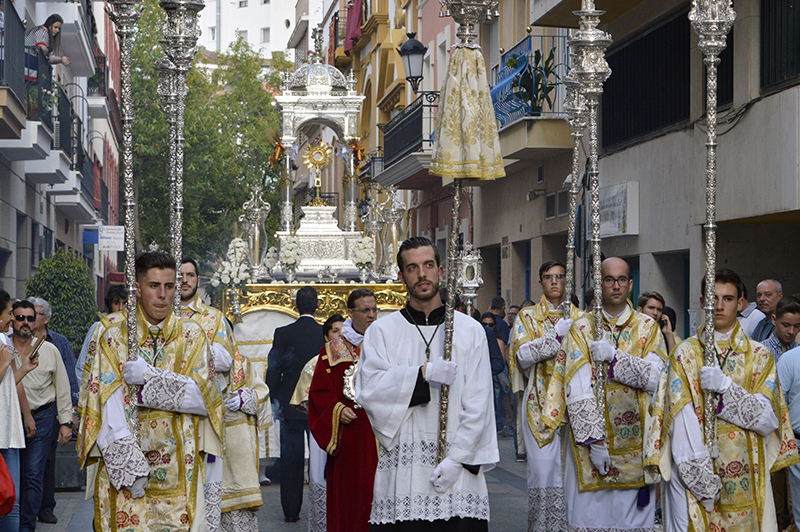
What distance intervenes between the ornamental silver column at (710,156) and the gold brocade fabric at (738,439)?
60 millimetres

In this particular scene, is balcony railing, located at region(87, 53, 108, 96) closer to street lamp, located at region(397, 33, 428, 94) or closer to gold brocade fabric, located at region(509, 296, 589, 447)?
street lamp, located at region(397, 33, 428, 94)

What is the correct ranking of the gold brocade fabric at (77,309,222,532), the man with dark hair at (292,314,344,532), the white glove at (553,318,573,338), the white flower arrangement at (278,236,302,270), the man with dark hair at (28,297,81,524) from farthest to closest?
the white flower arrangement at (278,236,302,270) < the man with dark hair at (28,297,81,524) < the white glove at (553,318,573,338) < the man with dark hair at (292,314,344,532) < the gold brocade fabric at (77,309,222,532)

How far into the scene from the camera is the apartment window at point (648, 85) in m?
14.9

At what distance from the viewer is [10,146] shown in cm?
1789

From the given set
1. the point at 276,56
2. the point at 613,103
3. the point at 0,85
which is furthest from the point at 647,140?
the point at 276,56

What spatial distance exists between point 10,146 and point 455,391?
548 inches

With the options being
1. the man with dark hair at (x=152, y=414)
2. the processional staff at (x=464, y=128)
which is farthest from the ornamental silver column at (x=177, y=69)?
the processional staff at (x=464, y=128)

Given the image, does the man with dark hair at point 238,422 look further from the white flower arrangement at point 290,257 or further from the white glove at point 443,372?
the white flower arrangement at point 290,257

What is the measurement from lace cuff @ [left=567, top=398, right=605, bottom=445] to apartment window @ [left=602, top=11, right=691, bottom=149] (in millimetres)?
8300

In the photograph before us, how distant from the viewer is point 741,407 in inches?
235

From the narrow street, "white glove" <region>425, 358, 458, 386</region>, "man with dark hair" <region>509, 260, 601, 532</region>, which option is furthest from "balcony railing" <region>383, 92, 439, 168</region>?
"white glove" <region>425, 358, 458, 386</region>

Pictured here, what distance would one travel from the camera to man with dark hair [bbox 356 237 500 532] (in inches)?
209

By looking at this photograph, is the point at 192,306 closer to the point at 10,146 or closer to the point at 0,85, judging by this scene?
the point at 0,85

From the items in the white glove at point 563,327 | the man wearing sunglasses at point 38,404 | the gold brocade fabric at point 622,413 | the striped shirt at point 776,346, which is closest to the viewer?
the gold brocade fabric at point 622,413
